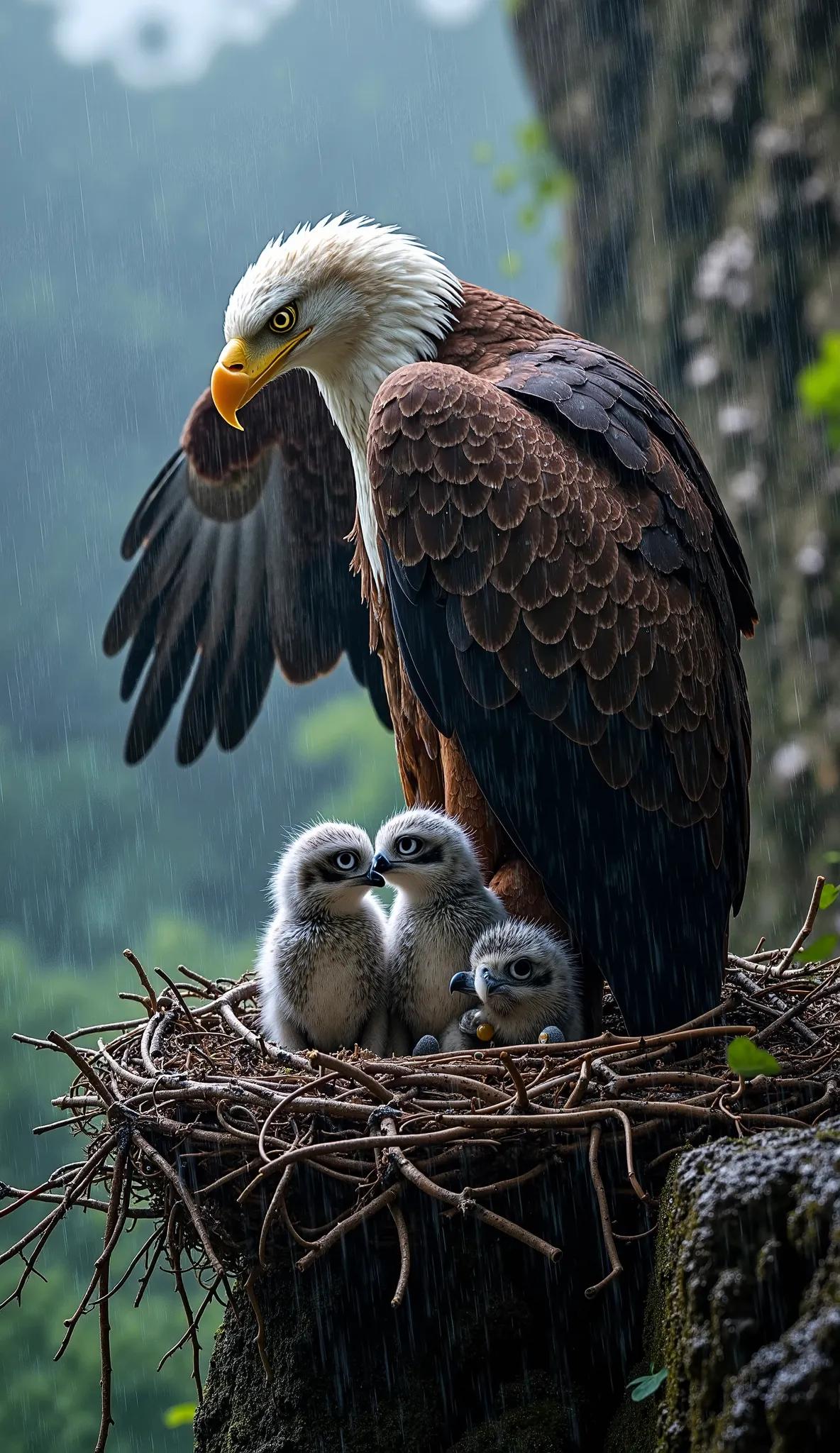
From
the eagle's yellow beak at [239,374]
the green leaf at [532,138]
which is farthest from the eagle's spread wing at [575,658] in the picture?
the green leaf at [532,138]

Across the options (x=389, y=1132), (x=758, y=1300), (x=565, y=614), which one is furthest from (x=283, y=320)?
(x=758, y=1300)

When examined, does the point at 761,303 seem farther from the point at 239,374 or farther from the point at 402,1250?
the point at 402,1250

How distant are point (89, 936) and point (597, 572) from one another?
31.2 ft

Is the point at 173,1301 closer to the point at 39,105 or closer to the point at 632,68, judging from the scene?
the point at 632,68

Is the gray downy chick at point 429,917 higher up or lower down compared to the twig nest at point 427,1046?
higher up

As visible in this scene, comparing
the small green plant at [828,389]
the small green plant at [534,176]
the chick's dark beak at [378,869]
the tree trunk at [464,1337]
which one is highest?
the small green plant at [534,176]

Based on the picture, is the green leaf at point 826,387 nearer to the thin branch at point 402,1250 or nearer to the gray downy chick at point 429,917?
the thin branch at point 402,1250

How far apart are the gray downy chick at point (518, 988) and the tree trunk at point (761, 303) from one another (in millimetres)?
3336

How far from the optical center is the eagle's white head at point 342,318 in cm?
345

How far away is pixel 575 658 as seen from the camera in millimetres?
2885

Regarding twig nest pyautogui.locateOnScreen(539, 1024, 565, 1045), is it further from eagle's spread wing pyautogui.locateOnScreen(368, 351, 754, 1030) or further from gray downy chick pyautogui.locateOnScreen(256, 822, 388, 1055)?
gray downy chick pyautogui.locateOnScreen(256, 822, 388, 1055)

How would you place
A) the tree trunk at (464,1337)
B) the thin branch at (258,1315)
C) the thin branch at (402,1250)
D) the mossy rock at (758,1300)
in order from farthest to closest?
the tree trunk at (464,1337) → the thin branch at (258,1315) → the thin branch at (402,1250) → the mossy rock at (758,1300)

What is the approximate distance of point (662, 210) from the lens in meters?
7.03

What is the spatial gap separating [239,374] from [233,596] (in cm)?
135
